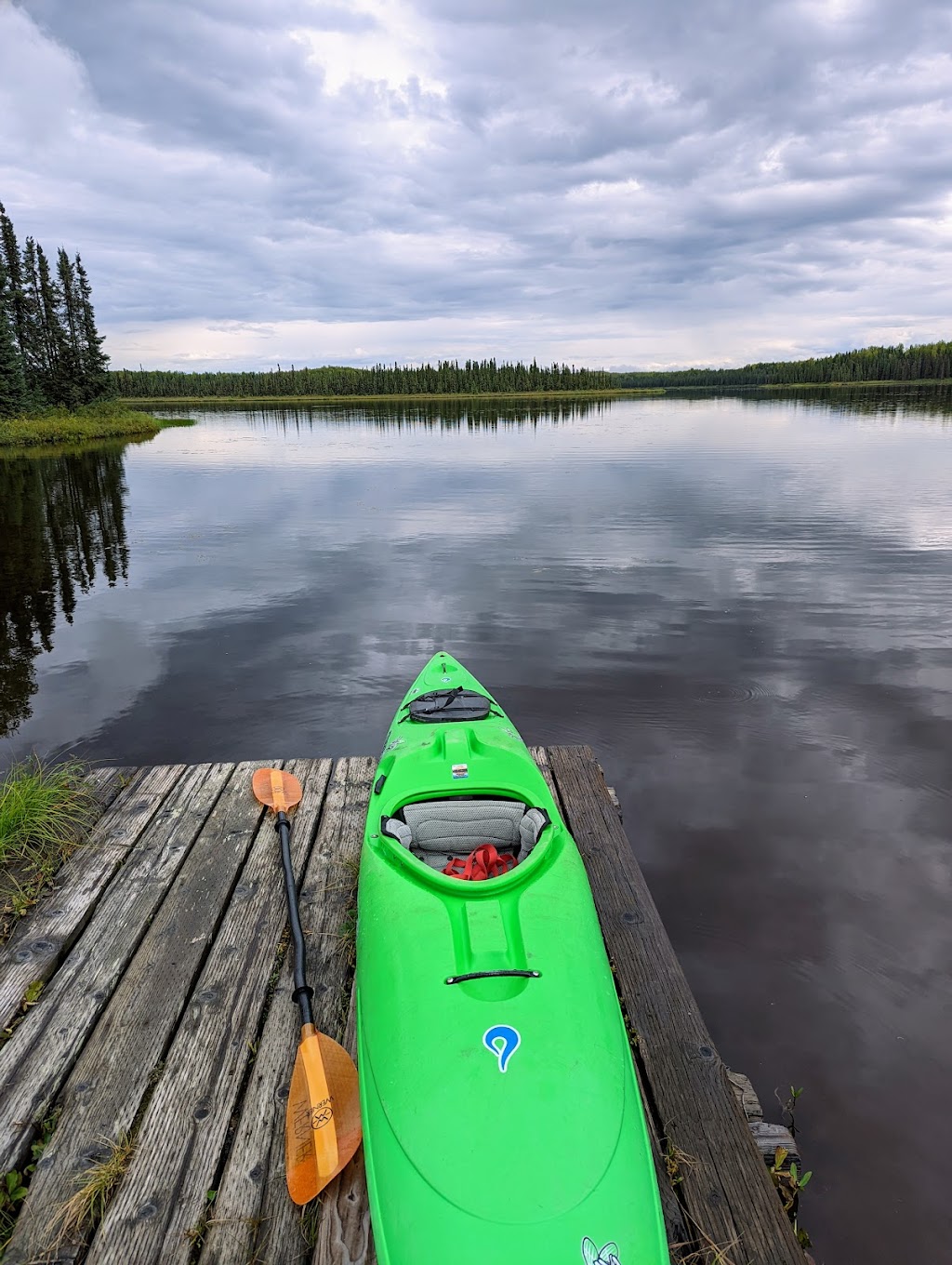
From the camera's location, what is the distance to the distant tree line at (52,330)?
2319 inches

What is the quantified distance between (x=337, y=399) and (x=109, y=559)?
136 meters

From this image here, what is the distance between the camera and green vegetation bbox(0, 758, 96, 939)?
171 inches

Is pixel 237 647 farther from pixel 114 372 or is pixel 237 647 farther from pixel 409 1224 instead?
Answer: pixel 114 372

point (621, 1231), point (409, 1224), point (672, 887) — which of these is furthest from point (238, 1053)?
point (672, 887)

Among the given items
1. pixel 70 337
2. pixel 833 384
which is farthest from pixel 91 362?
pixel 833 384

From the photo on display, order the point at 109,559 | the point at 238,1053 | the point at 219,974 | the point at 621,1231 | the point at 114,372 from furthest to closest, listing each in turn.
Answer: the point at 114,372, the point at 109,559, the point at 219,974, the point at 238,1053, the point at 621,1231

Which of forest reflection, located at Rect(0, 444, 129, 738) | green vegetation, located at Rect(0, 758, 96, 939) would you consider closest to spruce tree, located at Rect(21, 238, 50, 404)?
forest reflection, located at Rect(0, 444, 129, 738)

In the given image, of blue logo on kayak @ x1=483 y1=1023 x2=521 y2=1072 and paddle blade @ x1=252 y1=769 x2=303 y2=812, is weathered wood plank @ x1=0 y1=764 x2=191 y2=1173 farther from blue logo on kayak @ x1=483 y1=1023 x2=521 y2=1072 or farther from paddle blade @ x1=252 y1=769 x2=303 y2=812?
blue logo on kayak @ x1=483 y1=1023 x2=521 y2=1072

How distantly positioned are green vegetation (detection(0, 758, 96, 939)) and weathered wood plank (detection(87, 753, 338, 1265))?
1.24 metres

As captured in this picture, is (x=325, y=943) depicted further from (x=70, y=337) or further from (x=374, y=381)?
(x=374, y=381)

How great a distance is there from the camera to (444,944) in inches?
115

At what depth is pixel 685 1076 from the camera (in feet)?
10.7

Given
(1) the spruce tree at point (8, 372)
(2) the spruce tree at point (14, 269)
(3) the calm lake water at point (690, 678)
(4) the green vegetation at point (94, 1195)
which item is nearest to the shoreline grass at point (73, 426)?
(1) the spruce tree at point (8, 372)

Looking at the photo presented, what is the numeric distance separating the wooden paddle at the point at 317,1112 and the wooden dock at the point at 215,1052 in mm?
104
